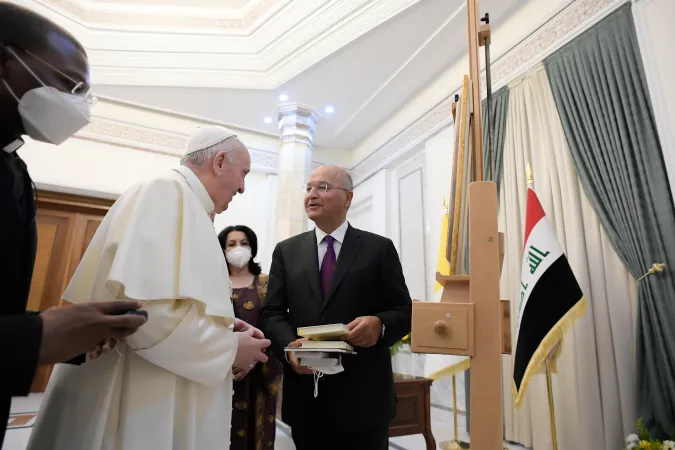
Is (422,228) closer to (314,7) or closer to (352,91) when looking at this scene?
(352,91)

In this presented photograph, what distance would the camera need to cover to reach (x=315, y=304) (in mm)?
1805

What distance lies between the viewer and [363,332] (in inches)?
61.3

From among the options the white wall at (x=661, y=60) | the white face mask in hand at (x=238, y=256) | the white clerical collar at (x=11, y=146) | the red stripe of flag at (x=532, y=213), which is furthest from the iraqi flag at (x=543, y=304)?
the white clerical collar at (x=11, y=146)

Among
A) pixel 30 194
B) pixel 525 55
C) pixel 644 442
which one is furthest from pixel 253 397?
pixel 525 55

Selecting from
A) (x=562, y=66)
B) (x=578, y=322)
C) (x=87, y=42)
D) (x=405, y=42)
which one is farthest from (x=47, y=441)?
(x=87, y=42)

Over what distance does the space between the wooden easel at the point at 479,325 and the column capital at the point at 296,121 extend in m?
5.53

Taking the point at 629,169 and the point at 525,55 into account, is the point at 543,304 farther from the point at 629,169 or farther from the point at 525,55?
the point at 525,55

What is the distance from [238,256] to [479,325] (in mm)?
2199

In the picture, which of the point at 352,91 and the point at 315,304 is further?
the point at 352,91

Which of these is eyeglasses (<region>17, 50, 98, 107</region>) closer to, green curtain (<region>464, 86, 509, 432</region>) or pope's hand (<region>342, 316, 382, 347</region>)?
pope's hand (<region>342, 316, 382, 347</region>)

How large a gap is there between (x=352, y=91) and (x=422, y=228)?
2.31 metres

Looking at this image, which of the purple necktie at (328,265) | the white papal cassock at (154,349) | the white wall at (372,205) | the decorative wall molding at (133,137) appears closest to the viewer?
the white papal cassock at (154,349)

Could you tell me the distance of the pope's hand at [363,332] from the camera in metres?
1.54

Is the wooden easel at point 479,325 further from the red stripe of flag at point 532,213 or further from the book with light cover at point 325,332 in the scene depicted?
the red stripe of flag at point 532,213
